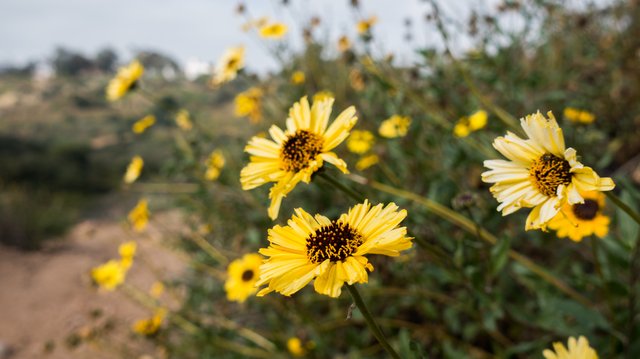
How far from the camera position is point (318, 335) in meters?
2.12

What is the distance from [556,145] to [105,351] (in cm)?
413

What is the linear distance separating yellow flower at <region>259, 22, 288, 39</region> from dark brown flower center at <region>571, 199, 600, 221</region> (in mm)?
2652

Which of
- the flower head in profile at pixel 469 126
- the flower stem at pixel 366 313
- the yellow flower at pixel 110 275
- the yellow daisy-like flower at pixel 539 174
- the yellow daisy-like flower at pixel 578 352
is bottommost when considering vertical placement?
the yellow flower at pixel 110 275

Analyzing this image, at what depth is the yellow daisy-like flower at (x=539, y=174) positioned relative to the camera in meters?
0.84

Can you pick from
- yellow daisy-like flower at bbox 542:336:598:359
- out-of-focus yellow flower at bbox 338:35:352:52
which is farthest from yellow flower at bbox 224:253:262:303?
out-of-focus yellow flower at bbox 338:35:352:52

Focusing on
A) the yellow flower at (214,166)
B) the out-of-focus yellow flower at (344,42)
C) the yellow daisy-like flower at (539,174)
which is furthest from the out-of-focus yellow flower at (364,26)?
the yellow daisy-like flower at (539,174)

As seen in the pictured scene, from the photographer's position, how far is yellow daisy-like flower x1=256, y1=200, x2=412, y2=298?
793 mm

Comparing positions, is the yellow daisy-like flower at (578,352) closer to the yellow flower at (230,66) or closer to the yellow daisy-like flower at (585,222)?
the yellow daisy-like flower at (585,222)

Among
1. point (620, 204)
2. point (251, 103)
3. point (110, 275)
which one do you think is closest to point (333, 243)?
point (620, 204)

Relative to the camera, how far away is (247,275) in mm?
2303

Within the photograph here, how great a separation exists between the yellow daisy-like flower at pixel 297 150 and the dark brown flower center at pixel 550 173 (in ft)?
1.37

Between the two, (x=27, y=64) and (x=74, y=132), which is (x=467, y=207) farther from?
(x=27, y=64)

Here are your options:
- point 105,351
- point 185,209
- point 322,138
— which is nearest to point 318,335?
point 322,138

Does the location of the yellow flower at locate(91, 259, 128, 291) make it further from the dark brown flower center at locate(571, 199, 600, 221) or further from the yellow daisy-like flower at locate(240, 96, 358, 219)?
the dark brown flower center at locate(571, 199, 600, 221)
